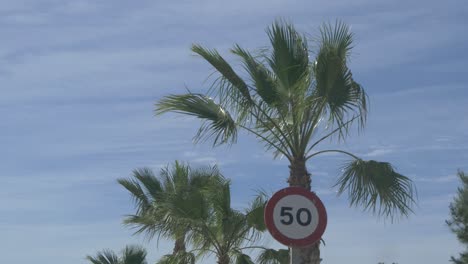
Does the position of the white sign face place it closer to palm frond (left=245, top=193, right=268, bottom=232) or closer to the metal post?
the metal post

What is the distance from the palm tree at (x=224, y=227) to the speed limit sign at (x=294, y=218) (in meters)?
8.61

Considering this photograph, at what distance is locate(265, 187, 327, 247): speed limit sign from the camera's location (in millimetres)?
8906

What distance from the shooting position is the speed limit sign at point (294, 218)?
891 cm

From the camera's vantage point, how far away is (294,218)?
8945 mm

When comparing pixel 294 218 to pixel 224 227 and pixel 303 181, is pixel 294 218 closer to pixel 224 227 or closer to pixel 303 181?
pixel 303 181

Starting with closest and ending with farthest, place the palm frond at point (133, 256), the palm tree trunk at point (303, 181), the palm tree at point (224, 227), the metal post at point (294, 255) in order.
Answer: the metal post at point (294, 255) < the palm tree trunk at point (303, 181) < the palm tree at point (224, 227) < the palm frond at point (133, 256)

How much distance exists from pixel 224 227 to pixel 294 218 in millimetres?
9288

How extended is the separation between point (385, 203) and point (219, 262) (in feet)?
19.2

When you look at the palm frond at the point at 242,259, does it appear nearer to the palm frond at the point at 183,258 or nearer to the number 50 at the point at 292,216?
the palm frond at the point at 183,258

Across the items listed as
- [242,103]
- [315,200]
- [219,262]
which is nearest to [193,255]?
[219,262]

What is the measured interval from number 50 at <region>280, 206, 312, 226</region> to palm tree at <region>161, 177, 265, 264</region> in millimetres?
8657

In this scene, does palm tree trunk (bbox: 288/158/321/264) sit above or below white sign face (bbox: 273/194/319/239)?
above

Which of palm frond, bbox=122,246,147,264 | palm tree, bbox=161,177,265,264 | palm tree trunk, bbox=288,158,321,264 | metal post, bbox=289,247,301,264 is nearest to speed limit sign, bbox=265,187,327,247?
metal post, bbox=289,247,301,264

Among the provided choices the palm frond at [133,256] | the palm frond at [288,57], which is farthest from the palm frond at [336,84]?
the palm frond at [133,256]
